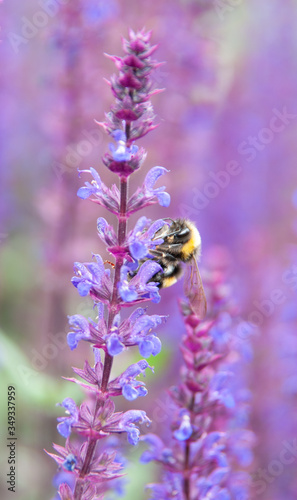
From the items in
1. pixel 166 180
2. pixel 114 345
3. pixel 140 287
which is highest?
pixel 166 180

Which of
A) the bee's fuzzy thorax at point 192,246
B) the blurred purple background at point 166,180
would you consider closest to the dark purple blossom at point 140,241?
the bee's fuzzy thorax at point 192,246

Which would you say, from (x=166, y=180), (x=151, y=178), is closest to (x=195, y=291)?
(x=151, y=178)

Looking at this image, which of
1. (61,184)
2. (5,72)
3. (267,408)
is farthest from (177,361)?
(5,72)

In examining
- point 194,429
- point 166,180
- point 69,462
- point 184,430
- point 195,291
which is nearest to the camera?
point 69,462

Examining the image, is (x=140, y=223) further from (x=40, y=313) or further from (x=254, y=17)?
(x=254, y=17)

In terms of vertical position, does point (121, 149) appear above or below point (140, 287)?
above

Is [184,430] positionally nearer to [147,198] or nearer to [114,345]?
[114,345]

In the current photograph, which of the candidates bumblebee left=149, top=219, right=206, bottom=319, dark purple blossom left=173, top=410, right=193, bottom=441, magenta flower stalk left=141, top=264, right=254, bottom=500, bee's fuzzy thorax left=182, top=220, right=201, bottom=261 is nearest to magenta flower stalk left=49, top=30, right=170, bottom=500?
dark purple blossom left=173, top=410, right=193, bottom=441

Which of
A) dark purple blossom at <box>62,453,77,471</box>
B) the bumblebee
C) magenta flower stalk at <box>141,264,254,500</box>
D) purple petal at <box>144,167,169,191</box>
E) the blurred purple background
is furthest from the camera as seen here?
the blurred purple background

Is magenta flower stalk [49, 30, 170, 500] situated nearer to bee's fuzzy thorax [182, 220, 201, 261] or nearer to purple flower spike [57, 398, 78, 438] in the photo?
purple flower spike [57, 398, 78, 438]
